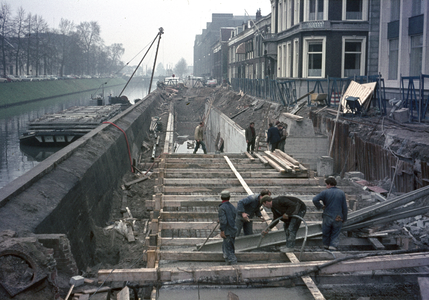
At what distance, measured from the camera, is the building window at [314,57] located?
29922 mm

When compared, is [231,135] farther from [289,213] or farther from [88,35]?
[88,35]

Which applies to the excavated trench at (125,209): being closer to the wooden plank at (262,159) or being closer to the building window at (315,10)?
the wooden plank at (262,159)

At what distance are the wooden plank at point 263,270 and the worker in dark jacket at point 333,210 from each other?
1.05 m

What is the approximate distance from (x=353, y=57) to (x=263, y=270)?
1045 inches

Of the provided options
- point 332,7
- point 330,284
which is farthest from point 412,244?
point 332,7

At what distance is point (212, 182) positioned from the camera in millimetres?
11641

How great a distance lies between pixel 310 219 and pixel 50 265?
218 inches

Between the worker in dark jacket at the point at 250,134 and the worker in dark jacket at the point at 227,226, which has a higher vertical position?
the worker in dark jacket at the point at 250,134

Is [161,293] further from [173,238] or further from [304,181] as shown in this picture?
[304,181]

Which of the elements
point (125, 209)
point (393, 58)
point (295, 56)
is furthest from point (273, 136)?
point (295, 56)

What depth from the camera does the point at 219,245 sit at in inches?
313

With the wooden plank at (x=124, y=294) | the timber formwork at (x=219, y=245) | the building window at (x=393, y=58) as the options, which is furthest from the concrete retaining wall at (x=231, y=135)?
the wooden plank at (x=124, y=294)

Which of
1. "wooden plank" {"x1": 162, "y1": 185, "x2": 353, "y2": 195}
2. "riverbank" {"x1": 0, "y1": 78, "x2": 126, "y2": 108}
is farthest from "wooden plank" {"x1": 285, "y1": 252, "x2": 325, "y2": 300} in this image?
"riverbank" {"x1": 0, "y1": 78, "x2": 126, "y2": 108}

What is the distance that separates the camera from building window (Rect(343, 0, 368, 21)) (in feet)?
96.6
